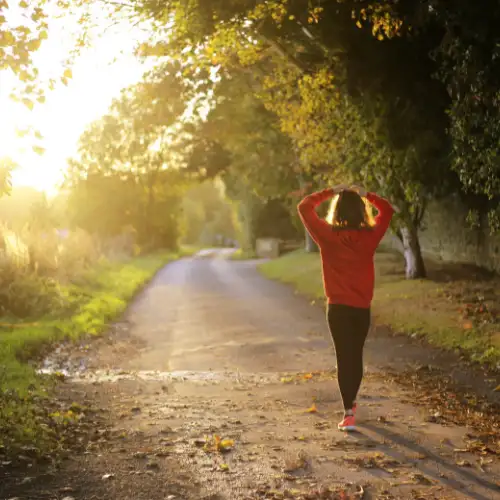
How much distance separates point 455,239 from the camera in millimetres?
23156

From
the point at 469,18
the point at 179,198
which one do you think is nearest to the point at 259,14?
the point at 469,18

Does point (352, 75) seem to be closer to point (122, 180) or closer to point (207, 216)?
point (122, 180)

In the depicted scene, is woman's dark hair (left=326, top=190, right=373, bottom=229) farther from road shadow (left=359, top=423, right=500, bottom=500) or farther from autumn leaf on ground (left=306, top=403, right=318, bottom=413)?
autumn leaf on ground (left=306, top=403, right=318, bottom=413)

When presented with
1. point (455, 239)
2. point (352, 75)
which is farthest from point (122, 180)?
point (352, 75)

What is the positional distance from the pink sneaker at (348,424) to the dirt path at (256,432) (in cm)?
10

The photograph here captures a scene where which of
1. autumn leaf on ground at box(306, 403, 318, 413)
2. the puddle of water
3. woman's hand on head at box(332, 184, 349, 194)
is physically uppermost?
woman's hand on head at box(332, 184, 349, 194)

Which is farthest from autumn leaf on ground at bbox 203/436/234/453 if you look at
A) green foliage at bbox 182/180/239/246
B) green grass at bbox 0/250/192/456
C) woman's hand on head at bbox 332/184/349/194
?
green foliage at bbox 182/180/239/246

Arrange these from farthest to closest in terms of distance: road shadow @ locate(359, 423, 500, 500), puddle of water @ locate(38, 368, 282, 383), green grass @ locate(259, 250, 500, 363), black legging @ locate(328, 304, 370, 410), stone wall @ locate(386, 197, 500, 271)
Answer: stone wall @ locate(386, 197, 500, 271), green grass @ locate(259, 250, 500, 363), puddle of water @ locate(38, 368, 282, 383), black legging @ locate(328, 304, 370, 410), road shadow @ locate(359, 423, 500, 500)

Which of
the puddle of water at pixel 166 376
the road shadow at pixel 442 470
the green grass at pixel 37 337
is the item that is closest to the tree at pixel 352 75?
the green grass at pixel 37 337

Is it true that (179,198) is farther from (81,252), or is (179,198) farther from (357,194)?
(357,194)

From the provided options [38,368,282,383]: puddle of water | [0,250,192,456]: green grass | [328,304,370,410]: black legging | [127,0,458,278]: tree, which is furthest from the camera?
[127,0,458,278]: tree

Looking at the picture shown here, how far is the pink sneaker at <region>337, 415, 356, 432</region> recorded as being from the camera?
6741mm

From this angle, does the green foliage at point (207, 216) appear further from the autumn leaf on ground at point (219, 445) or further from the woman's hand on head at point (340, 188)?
the autumn leaf on ground at point (219, 445)

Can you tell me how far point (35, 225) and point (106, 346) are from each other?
830 cm
